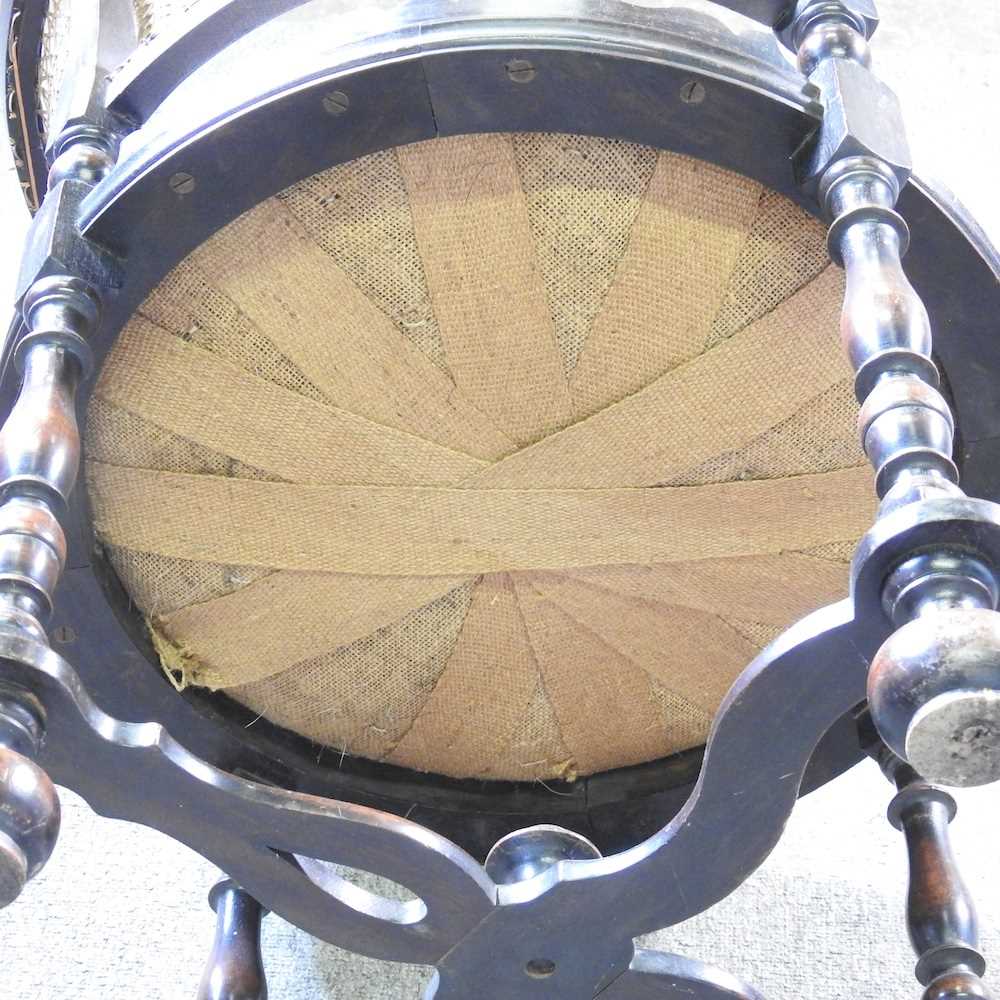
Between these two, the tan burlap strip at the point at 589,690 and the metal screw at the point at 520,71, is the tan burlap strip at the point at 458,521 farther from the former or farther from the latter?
the metal screw at the point at 520,71

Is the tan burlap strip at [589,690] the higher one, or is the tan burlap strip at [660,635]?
the tan burlap strip at [660,635]

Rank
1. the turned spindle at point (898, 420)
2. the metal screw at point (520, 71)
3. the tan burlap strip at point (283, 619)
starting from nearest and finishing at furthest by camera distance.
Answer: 1. the turned spindle at point (898, 420)
2. the metal screw at point (520, 71)
3. the tan burlap strip at point (283, 619)

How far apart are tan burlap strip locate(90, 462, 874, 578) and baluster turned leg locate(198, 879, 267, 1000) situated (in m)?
0.29

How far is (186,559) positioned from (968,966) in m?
0.58

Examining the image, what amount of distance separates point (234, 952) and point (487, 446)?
43cm

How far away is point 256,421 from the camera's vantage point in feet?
3.18

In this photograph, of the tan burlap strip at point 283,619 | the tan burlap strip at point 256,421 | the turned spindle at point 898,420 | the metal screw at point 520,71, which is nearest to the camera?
the turned spindle at point 898,420

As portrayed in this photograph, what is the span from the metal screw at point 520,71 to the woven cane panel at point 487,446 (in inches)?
1.6

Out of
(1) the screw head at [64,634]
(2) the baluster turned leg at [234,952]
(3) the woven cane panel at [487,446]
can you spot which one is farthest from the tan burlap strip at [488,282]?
(2) the baluster turned leg at [234,952]

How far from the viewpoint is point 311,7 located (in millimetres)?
983

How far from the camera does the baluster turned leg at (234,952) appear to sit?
110cm

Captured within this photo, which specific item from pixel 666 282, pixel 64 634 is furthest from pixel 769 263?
pixel 64 634

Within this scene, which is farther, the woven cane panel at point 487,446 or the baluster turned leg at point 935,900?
the baluster turned leg at point 935,900

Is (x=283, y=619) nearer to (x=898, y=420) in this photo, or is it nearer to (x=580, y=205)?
(x=580, y=205)
